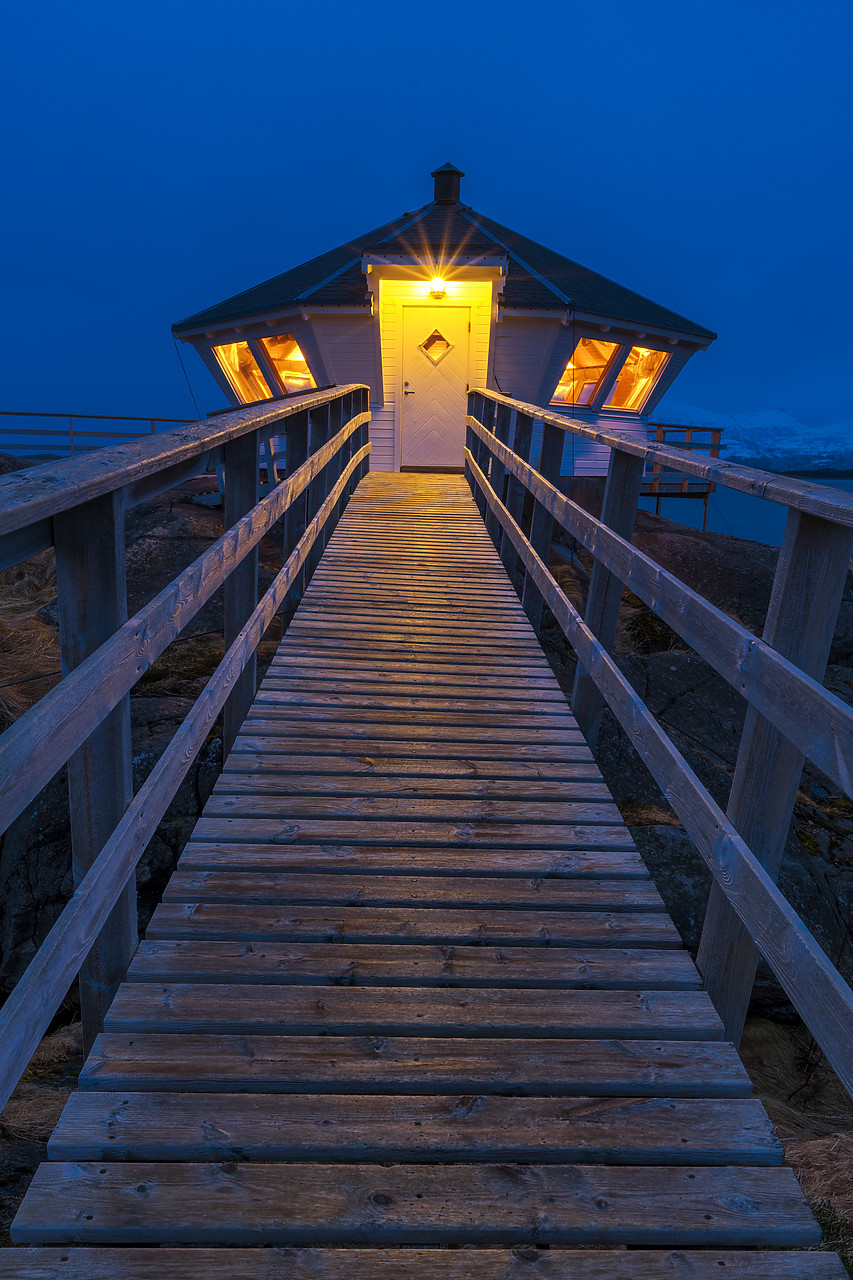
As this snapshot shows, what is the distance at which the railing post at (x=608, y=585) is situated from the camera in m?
4.18

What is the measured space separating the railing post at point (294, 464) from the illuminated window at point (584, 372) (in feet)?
41.2

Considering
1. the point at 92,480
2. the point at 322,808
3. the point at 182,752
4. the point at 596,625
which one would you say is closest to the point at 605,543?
the point at 596,625

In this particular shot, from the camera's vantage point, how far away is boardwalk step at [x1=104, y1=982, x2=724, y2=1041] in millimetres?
2299

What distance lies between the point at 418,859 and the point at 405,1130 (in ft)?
4.14

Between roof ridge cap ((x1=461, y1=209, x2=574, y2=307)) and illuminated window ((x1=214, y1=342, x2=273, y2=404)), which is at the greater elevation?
roof ridge cap ((x1=461, y1=209, x2=574, y2=307))

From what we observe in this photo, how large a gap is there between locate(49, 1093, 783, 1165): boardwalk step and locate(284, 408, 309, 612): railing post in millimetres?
4273

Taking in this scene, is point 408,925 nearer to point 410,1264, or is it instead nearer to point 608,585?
point 410,1264

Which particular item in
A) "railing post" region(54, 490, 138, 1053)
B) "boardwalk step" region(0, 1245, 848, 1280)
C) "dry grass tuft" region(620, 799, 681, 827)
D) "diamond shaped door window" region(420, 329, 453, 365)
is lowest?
"dry grass tuft" region(620, 799, 681, 827)

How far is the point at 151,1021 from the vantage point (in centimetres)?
227

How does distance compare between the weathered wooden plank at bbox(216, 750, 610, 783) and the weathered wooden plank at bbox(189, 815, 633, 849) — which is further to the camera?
the weathered wooden plank at bbox(216, 750, 610, 783)

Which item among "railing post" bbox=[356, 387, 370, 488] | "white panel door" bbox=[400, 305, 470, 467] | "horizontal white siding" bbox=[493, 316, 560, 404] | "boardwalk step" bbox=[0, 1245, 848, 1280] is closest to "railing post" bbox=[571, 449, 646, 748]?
"boardwalk step" bbox=[0, 1245, 848, 1280]

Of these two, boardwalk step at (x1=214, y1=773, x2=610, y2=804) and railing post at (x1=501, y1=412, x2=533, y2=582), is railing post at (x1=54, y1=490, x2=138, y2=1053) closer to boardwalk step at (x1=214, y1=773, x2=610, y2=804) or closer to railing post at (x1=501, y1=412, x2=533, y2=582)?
boardwalk step at (x1=214, y1=773, x2=610, y2=804)

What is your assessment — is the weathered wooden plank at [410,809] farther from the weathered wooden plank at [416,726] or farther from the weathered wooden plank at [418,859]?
the weathered wooden plank at [416,726]

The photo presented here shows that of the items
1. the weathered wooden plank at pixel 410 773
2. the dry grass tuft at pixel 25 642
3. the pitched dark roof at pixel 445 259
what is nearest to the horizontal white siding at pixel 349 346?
the pitched dark roof at pixel 445 259
